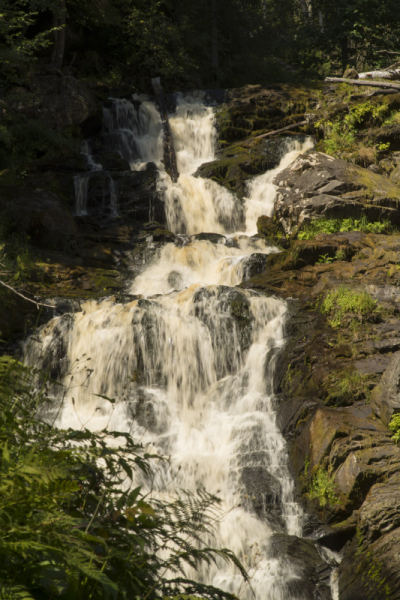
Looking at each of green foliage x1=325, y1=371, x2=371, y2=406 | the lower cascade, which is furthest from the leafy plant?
green foliage x1=325, y1=371, x2=371, y2=406

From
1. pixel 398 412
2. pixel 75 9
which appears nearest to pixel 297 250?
pixel 398 412

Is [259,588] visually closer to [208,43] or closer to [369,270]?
[369,270]

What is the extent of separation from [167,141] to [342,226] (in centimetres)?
884

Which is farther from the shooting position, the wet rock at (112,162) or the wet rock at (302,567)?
the wet rock at (112,162)

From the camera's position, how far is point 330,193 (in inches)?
508

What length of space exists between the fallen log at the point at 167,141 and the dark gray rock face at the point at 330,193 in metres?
4.12

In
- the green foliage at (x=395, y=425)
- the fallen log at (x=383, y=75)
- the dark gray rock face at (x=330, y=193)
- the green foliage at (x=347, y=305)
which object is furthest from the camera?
the fallen log at (x=383, y=75)

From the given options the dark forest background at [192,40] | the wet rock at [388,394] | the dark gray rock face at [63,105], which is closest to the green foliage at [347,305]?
the wet rock at [388,394]

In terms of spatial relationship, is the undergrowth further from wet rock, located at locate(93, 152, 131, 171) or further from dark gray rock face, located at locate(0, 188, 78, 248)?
dark gray rock face, located at locate(0, 188, 78, 248)

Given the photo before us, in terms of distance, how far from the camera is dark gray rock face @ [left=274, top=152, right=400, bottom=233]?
12500mm

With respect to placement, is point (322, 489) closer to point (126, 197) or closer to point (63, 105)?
point (126, 197)

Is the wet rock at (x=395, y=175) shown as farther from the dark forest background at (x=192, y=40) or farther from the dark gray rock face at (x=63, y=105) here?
the dark gray rock face at (x=63, y=105)

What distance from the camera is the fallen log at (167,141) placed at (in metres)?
17.2

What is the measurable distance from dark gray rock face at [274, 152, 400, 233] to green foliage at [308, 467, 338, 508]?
7.70 metres
